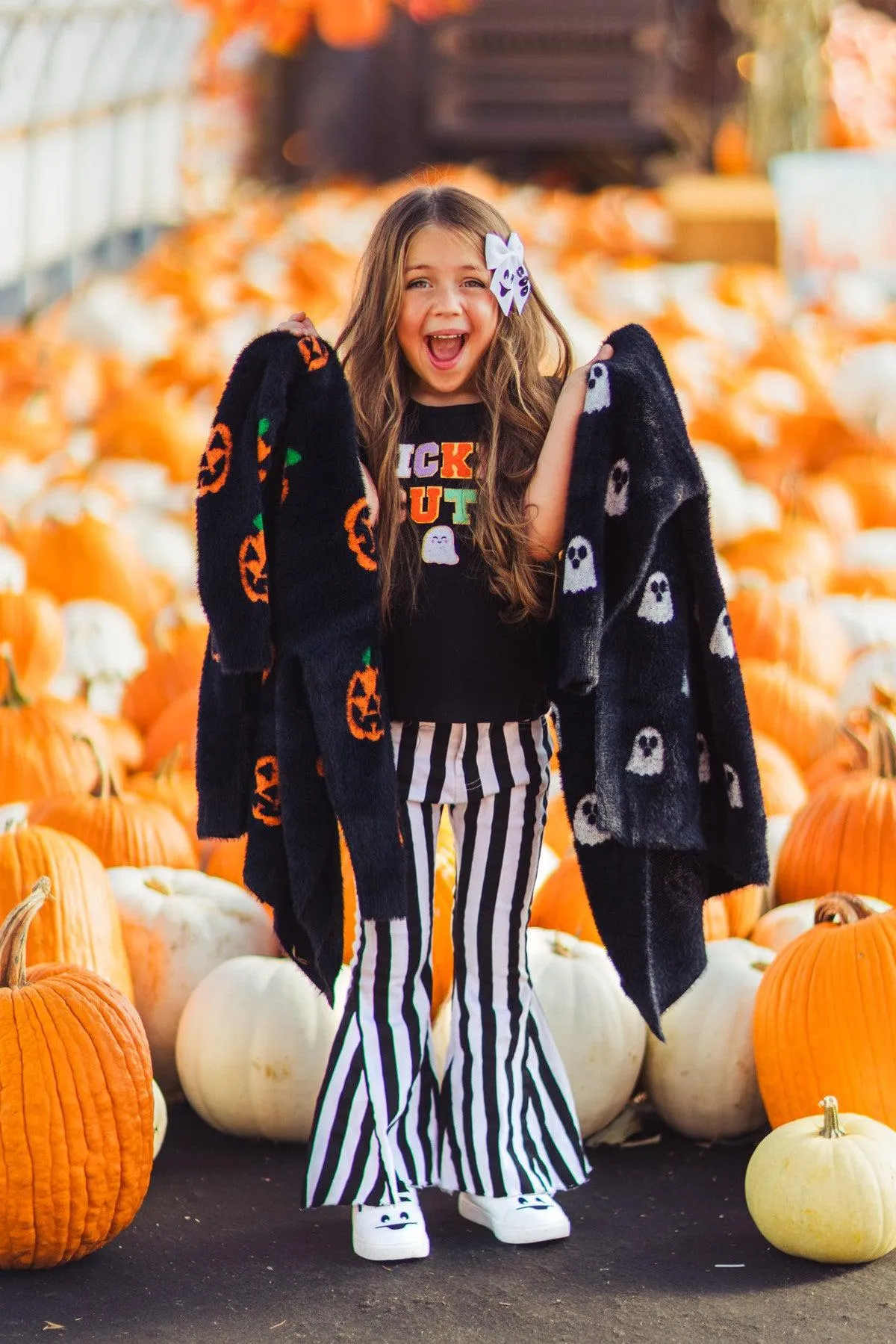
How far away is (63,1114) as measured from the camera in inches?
108

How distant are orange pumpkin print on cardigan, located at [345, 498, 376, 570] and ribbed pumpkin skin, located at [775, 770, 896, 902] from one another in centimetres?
145

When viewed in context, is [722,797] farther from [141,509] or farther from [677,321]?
[677,321]

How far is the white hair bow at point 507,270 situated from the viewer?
9.07 feet

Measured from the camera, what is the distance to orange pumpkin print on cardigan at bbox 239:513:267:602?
2668 mm

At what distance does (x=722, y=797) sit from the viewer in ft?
9.26

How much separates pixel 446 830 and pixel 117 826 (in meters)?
0.72

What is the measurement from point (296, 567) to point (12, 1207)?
1.01 metres

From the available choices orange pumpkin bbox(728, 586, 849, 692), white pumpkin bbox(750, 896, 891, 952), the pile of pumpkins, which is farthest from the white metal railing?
white pumpkin bbox(750, 896, 891, 952)

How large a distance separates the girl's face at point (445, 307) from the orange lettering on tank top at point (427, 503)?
16 centimetres

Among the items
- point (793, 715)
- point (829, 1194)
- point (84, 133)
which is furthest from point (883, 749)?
point (84, 133)

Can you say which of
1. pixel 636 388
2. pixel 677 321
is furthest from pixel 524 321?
pixel 677 321

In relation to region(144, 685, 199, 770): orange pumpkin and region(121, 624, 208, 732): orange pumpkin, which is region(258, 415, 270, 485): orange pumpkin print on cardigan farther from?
region(121, 624, 208, 732): orange pumpkin

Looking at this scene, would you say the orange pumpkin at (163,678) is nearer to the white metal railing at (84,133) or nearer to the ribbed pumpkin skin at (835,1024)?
the ribbed pumpkin skin at (835,1024)

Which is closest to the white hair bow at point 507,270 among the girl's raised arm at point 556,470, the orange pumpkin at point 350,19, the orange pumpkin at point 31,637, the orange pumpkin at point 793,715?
the girl's raised arm at point 556,470
